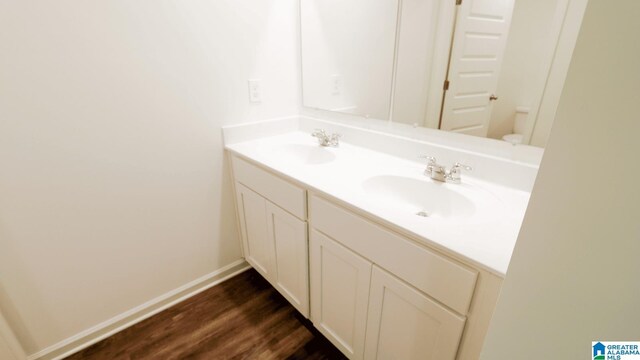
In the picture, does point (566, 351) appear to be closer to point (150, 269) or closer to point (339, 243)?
point (339, 243)

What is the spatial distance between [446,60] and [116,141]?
1423mm

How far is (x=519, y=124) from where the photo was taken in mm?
956

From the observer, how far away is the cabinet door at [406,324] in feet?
2.48

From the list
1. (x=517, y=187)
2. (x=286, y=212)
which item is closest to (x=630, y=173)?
(x=517, y=187)

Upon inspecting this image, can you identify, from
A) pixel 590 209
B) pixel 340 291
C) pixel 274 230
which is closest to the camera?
pixel 590 209

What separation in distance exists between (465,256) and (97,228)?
1.46m

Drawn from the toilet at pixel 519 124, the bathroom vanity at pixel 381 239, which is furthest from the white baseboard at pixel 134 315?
the toilet at pixel 519 124

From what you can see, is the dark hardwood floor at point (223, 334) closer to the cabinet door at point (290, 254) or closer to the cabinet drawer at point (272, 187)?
the cabinet door at point (290, 254)

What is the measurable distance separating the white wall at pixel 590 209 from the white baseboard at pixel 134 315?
5.38 ft

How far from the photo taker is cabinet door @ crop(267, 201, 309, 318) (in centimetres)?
119

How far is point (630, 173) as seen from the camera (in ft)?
1.00

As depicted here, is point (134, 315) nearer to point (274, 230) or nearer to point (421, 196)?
point (274, 230)

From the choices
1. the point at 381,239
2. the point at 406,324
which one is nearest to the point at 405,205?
the point at 381,239

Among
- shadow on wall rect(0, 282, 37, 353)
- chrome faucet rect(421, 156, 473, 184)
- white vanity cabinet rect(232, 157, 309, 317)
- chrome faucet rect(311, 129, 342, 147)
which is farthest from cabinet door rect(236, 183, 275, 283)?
shadow on wall rect(0, 282, 37, 353)
